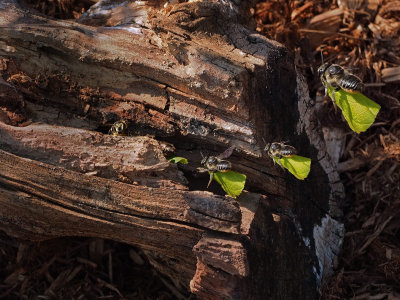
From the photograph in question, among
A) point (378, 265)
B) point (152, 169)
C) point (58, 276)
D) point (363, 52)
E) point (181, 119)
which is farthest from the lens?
point (363, 52)

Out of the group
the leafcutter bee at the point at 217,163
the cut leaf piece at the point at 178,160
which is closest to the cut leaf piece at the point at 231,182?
the leafcutter bee at the point at 217,163

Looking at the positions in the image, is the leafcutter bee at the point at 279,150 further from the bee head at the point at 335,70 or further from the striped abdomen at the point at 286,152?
the bee head at the point at 335,70

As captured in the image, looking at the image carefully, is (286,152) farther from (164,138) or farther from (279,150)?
(164,138)

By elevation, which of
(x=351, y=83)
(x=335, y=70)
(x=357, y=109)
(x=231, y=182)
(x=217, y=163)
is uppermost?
(x=335, y=70)

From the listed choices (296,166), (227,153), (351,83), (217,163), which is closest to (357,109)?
(351,83)

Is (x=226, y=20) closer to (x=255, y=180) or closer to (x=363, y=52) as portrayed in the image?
(x=255, y=180)

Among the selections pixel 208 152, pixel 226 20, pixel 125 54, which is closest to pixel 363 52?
pixel 226 20
